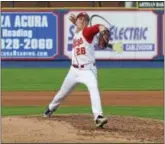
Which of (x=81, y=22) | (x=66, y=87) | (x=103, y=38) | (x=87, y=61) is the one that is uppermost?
(x=81, y=22)

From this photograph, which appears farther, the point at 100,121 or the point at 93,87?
the point at 93,87

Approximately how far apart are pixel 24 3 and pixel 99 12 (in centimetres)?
1208

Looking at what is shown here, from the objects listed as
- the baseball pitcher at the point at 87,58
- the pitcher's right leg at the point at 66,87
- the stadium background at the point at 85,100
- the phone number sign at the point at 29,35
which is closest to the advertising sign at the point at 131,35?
the stadium background at the point at 85,100

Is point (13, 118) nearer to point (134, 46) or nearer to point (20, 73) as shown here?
point (20, 73)

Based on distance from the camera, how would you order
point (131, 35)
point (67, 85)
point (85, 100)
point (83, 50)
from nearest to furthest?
1. point (83, 50)
2. point (67, 85)
3. point (85, 100)
4. point (131, 35)

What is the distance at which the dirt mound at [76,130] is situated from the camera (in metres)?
8.63

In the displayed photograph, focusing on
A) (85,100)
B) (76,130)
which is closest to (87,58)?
(76,130)

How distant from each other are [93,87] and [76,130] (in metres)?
0.75

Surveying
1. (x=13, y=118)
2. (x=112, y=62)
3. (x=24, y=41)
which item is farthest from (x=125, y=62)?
(x=13, y=118)

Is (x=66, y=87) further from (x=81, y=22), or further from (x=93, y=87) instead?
(x=81, y=22)

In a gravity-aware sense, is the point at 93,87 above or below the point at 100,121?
above

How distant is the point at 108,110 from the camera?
13344 mm

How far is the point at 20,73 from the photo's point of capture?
2414cm

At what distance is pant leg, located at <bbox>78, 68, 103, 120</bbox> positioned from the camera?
9.60 m
